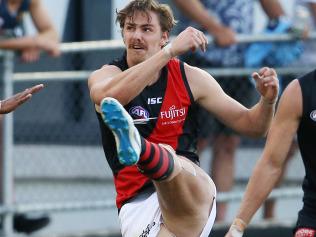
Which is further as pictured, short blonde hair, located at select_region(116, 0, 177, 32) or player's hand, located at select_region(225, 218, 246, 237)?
short blonde hair, located at select_region(116, 0, 177, 32)

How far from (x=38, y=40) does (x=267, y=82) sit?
276cm

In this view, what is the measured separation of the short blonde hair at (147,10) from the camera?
6.74 m

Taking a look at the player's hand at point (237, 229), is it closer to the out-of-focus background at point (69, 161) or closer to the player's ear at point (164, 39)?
the player's ear at point (164, 39)

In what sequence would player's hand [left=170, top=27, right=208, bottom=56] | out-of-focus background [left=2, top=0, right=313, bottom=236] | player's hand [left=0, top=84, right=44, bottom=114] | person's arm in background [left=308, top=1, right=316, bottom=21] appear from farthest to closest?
person's arm in background [left=308, top=1, right=316, bottom=21] < out-of-focus background [left=2, top=0, right=313, bottom=236] < player's hand [left=170, top=27, right=208, bottom=56] < player's hand [left=0, top=84, right=44, bottom=114]

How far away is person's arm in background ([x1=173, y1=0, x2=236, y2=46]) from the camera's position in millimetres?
8781

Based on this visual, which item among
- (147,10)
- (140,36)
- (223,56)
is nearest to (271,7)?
(223,56)

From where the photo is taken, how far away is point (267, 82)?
639 cm

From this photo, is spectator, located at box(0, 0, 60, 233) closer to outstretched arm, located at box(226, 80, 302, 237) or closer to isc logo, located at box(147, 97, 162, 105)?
isc logo, located at box(147, 97, 162, 105)

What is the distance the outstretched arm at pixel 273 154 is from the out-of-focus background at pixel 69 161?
2.66 m

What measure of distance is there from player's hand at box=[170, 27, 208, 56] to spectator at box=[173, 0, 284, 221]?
8.15 feet

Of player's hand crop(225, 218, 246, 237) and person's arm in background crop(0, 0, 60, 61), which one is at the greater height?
person's arm in background crop(0, 0, 60, 61)

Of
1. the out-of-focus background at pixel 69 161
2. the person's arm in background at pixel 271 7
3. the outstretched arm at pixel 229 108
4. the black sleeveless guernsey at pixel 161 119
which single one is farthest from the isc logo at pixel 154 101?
the person's arm in background at pixel 271 7

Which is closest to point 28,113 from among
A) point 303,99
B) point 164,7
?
point 164,7

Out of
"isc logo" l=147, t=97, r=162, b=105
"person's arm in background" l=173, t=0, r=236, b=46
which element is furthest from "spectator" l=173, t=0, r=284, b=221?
"isc logo" l=147, t=97, r=162, b=105
